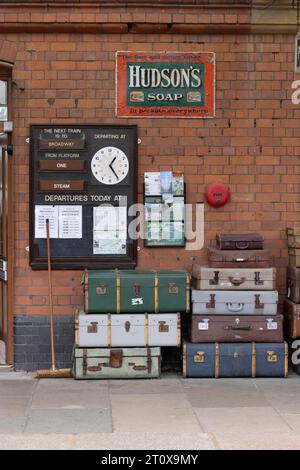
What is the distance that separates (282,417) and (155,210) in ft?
9.77

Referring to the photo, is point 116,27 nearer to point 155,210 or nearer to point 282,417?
point 155,210

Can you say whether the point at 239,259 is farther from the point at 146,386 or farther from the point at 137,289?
the point at 146,386

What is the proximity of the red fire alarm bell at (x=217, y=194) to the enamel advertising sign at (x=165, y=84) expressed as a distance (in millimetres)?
860

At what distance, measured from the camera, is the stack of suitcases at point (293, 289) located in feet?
27.5

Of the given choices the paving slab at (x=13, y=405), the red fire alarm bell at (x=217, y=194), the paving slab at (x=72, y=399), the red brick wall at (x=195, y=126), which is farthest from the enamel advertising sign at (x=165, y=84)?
the paving slab at (x=13, y=405)

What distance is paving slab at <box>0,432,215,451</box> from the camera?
5984mm

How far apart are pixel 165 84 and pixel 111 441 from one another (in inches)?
174

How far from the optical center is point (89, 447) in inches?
235

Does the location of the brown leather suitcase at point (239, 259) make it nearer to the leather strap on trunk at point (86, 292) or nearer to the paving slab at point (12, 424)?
the leather strap on trunk at point (86, 292)

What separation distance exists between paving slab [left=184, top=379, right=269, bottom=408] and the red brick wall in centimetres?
144

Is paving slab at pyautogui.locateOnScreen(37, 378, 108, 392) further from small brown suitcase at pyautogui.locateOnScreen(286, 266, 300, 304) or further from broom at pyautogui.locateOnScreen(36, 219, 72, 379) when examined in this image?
small brown suitcase at pyautogui.locateOnScreen(286, 266, 300, 304)

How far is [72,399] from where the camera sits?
757 centimetres
